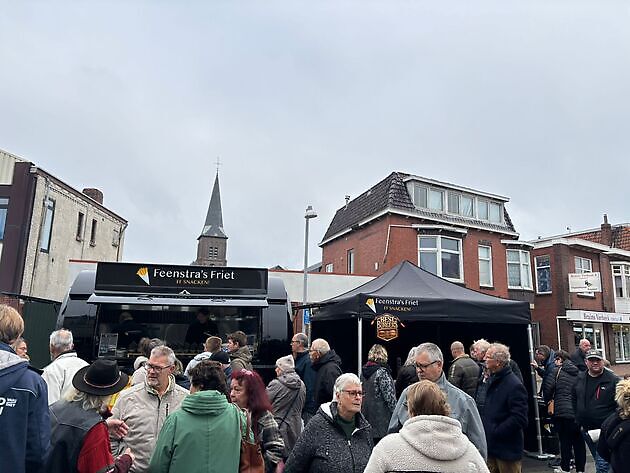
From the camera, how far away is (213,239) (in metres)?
64.6

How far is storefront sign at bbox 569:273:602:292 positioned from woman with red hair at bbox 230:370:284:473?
25.6 m

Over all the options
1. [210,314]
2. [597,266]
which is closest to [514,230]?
[597,266]

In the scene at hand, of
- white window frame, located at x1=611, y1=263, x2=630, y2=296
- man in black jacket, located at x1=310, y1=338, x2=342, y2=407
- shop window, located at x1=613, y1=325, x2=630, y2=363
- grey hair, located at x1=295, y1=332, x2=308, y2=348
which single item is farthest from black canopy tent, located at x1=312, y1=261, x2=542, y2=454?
white window frame, located at x1=611, y1=263, x2=630, y2=296

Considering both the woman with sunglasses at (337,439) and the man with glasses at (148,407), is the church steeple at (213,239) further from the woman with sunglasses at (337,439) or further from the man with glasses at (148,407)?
the woman with sunglasses at (337,439)

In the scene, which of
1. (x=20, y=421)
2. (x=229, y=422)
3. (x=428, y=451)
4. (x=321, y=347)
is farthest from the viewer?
(x=321, y=347)

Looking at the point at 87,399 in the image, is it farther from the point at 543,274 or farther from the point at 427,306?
the point at 543,274

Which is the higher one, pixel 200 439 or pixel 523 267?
pixel 523 267

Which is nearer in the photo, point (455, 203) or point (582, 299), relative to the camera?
point (455, 203)

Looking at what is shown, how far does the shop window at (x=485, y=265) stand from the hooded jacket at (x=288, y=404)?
66.6 ft

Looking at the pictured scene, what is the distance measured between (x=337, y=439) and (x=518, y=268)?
2435cm

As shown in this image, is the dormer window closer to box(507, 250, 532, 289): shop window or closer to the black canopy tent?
box(507, 250, 532, 289): shop window

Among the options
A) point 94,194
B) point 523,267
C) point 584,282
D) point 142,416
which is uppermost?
point 94,194

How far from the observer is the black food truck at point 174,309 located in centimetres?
784

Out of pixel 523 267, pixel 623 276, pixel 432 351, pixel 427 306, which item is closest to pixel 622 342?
pixel 623 276
